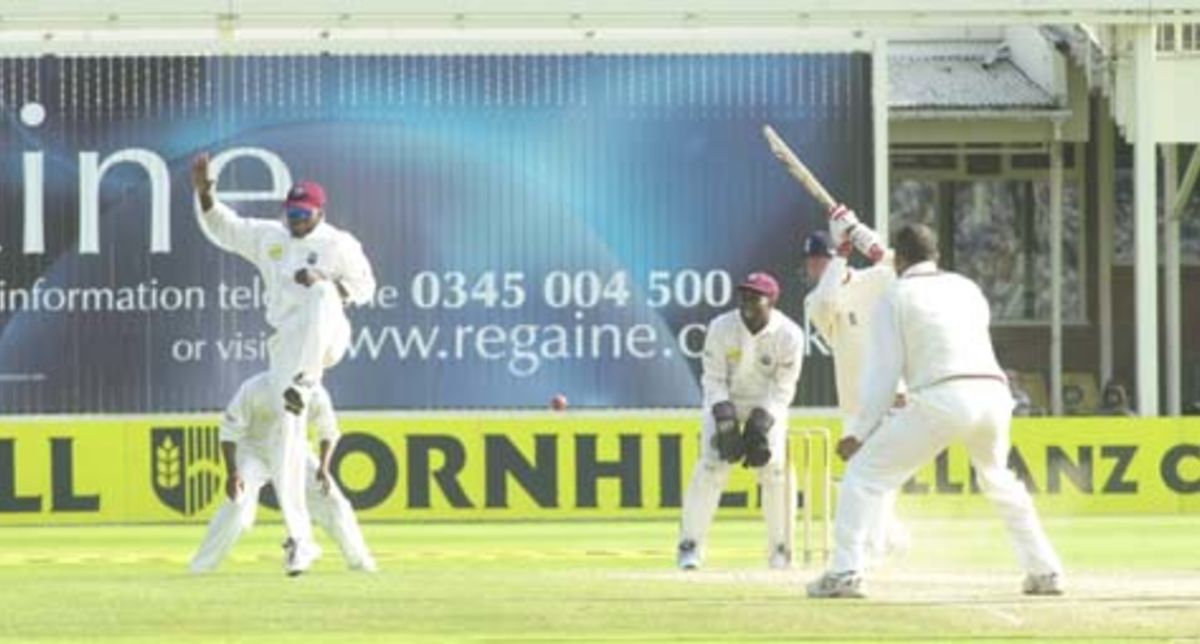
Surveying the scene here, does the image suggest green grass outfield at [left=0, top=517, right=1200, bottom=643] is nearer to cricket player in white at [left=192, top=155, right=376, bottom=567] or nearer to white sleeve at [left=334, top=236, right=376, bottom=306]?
cricket player in white at [left=192, top=155, right=376, bottom=567]

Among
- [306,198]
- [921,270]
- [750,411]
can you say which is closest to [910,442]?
[921,270]

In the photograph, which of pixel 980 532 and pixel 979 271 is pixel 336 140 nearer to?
pixel 980 532

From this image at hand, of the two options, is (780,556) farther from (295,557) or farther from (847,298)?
(295,557)

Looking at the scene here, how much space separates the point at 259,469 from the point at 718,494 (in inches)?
115

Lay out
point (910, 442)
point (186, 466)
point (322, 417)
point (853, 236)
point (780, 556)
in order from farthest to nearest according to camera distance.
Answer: point (186, 466) → point (780, 556) → point (853, 236) → point (322, 417) → point (910, 442)

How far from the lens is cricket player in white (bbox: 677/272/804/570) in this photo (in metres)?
21.1

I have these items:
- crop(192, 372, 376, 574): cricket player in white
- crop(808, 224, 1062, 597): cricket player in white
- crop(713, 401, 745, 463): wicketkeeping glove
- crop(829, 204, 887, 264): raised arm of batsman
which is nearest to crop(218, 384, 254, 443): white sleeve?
crop(192, 372, 376, 574): cricket player in white

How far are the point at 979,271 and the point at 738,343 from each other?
2746 centimetres

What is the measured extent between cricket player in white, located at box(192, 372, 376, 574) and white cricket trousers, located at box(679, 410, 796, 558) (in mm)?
2130

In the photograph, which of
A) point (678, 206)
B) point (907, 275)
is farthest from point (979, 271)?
point (907, 275)

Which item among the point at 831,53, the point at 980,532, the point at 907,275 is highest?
the point at 831,53

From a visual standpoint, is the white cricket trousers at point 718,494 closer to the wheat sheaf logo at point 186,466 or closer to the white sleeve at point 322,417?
the white sleeve at point 322,417

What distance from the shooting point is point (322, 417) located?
64.7 ft

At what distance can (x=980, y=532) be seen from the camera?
27.1 meters
